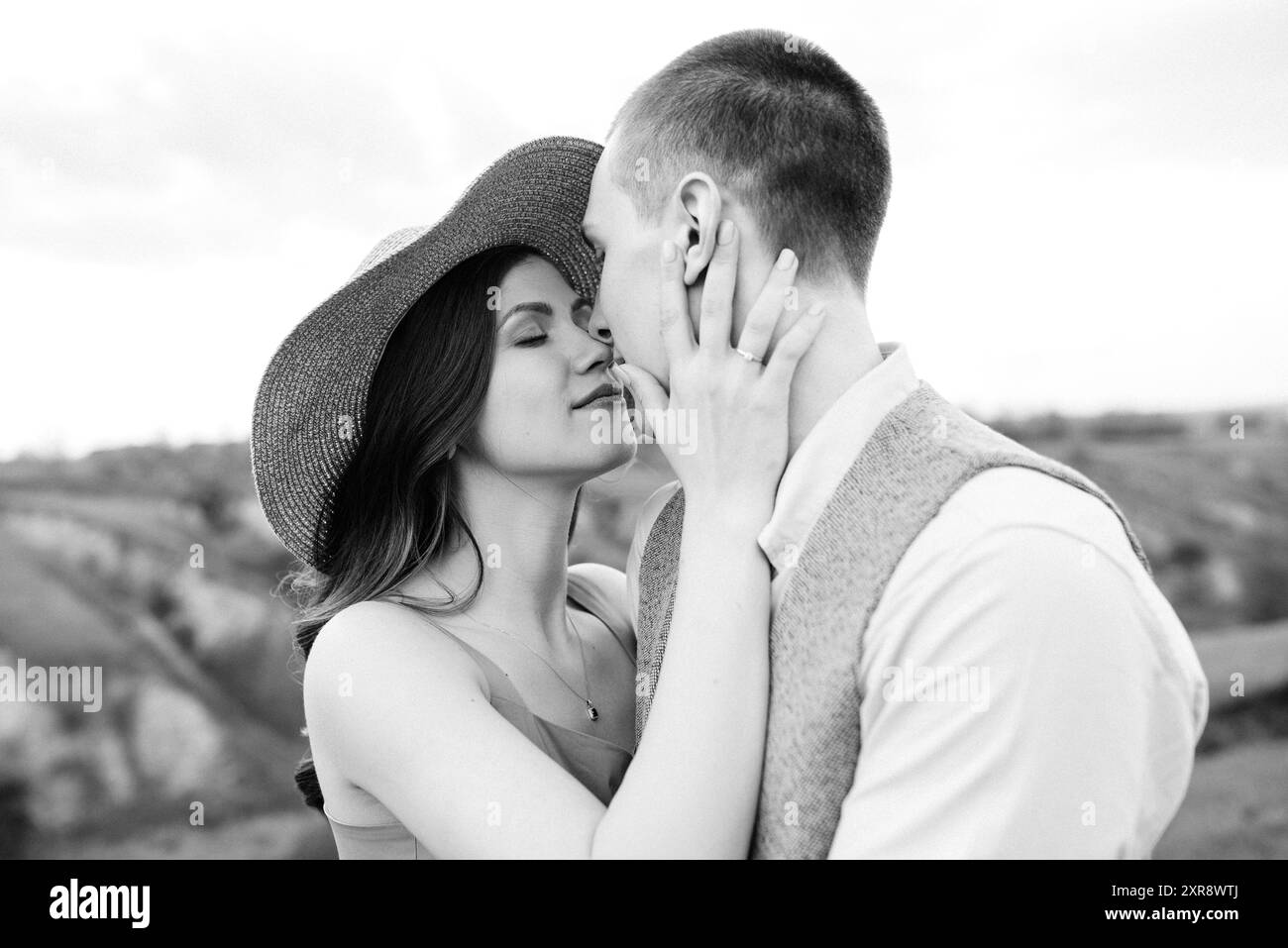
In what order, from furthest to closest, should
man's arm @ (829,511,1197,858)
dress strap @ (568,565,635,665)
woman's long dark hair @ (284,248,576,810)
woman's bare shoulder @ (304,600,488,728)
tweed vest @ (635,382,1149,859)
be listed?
dress strap @ (568,565,635,665) < woman's long dark hair @ (284,248,576,810) < woman's bare shoulder @ (304,600,488,728) < tweed vest @ (635,382,1149,859) < man's arm @ (829,511,1197,858)

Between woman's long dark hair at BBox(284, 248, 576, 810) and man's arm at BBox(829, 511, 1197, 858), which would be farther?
woman's long dark hair at BBox(284, 248, 576, 810)

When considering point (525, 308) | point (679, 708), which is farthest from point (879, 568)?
point (525, 308)

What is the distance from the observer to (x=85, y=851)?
4.21m

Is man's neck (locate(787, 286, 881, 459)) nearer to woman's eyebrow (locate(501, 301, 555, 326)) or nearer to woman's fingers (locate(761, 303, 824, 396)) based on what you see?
woman's fingers (locate(761, 303, 824, 396))

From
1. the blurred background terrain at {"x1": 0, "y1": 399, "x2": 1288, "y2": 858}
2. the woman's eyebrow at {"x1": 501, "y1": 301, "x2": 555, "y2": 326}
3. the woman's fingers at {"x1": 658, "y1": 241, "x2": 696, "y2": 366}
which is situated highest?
the woman's eyebrow at {"x1": 501, "y1": 301, "x2": 555, "y2": 326}

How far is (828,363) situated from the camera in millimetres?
1362

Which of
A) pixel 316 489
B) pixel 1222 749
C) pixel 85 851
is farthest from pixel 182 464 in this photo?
pixel 1222 749

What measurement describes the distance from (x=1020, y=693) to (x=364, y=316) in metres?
1.20

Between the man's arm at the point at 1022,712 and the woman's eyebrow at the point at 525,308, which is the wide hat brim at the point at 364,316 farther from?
the man's arm at the point at 1022,712

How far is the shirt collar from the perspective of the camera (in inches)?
50.9

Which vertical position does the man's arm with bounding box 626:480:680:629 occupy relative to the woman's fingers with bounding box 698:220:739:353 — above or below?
below

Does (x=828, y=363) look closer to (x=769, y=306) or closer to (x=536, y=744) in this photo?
(x=769, y=306)

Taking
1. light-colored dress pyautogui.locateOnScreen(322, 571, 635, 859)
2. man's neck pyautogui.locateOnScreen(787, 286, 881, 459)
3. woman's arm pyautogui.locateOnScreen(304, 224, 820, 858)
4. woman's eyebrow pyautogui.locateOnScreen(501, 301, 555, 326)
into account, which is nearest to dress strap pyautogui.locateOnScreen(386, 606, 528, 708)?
light-colored dress pyautogui.locateOnScreen(322, 571, 635, 859)

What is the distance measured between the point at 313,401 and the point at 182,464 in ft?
11.8
